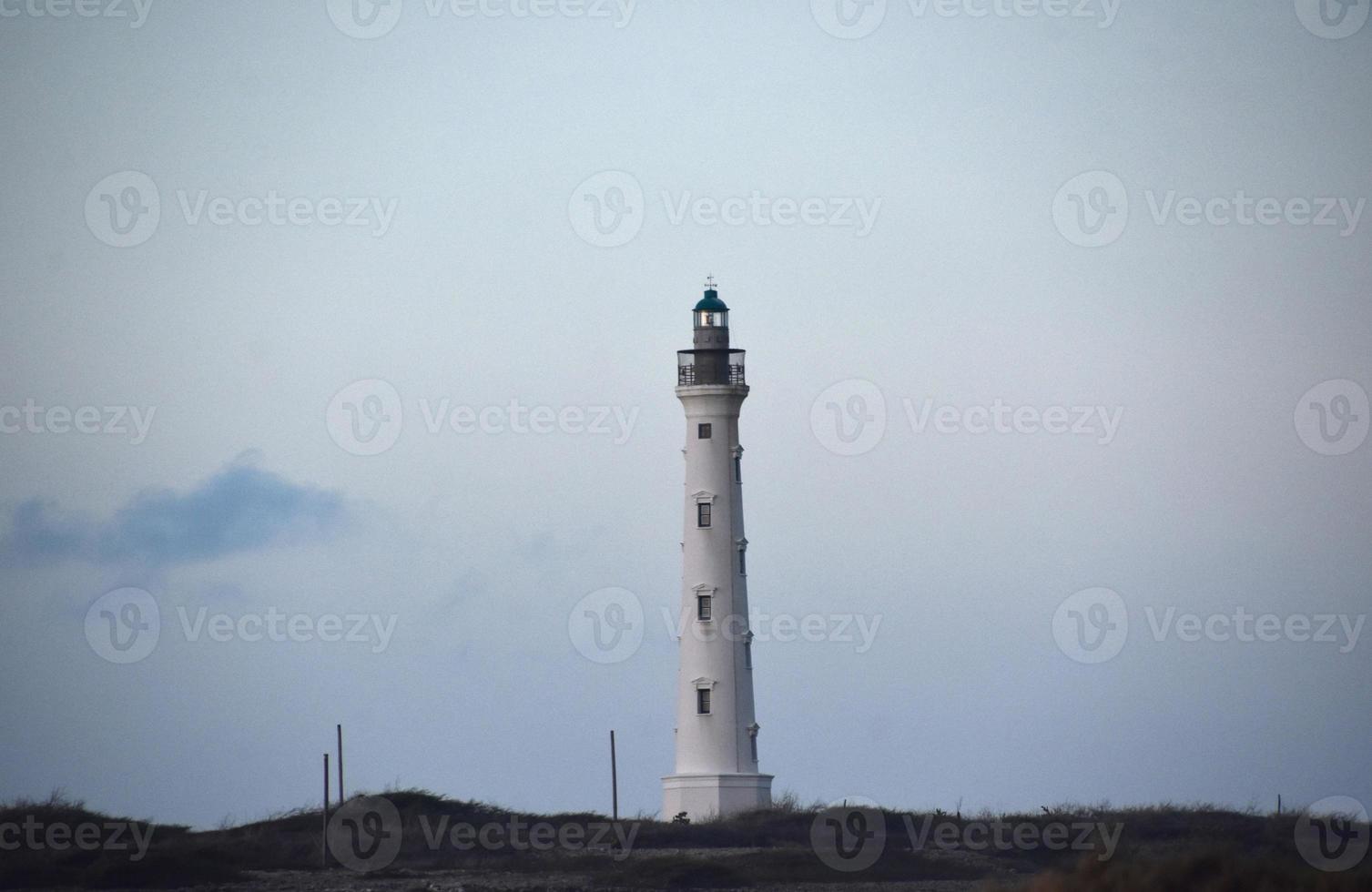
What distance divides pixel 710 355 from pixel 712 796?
1204 centimetres

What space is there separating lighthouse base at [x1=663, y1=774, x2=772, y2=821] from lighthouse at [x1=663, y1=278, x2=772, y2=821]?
2 centimetres

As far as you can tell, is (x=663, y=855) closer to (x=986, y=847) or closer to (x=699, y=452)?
(x=986, y=847)

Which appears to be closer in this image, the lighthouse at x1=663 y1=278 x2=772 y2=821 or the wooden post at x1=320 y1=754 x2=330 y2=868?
the wooden post at x1=320 y1=754 x2=330 y2=868

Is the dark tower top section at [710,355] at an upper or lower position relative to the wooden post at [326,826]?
upper

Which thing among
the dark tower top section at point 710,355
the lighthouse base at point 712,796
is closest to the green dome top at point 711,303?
the dark tower top section at point 710,355

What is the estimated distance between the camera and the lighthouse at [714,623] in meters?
55.9

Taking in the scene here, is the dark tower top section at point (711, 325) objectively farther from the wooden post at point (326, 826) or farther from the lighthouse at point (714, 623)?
the wooden post at point (326, 826)

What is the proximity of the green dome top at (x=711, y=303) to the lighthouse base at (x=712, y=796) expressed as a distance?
1289 centimetres

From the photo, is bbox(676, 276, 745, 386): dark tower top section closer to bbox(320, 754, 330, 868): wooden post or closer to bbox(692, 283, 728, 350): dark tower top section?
bbox(692, 283, 728, 350): dark tower top section

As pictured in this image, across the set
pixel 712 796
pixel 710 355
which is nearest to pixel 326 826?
pixel 712 796

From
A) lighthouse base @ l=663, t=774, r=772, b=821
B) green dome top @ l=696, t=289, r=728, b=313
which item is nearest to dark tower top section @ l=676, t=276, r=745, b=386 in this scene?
green dome top @ l=696, t=289, r=728, b=313

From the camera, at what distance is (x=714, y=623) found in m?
56.3

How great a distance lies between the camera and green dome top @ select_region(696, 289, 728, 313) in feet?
192

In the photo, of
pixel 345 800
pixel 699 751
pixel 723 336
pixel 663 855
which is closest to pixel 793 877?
pixel 663 855
